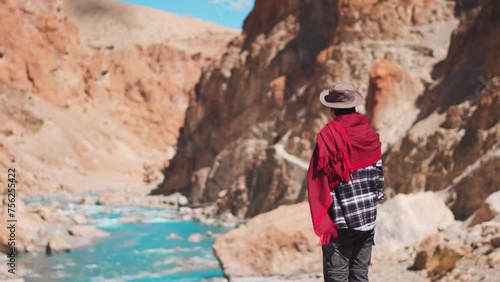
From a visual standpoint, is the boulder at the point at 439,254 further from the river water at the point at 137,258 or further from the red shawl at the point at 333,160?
the river water at the point at 137,258

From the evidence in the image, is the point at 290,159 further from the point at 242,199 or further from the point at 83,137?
the point at 83,137

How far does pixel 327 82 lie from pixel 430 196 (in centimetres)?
1291

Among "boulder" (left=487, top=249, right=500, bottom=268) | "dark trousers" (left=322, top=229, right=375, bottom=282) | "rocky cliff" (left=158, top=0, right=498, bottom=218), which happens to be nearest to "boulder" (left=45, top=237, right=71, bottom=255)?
"rocky cliff" (left=158, top=0, right=498, bottom=218)

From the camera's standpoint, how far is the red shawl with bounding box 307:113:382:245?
354cm

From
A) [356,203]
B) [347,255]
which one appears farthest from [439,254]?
[356,203]

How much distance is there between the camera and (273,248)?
34.0 ft

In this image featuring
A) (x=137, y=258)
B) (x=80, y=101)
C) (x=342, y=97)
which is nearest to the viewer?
(x=342, y=97)

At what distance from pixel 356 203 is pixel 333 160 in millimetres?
340

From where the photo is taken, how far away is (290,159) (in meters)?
22.7

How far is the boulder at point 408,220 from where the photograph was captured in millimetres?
9266

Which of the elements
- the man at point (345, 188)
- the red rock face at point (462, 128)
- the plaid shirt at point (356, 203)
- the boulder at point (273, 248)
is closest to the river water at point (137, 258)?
the boulder at point (273, 248)

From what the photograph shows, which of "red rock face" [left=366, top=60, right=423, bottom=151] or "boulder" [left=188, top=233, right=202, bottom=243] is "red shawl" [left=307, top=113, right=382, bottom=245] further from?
"boulder" [left=188, top=233, right=202, bottom=243]

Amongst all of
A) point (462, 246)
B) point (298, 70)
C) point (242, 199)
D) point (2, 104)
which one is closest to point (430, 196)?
point (462, 246)

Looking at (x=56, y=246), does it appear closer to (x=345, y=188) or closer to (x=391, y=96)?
(x=391, y=96)
